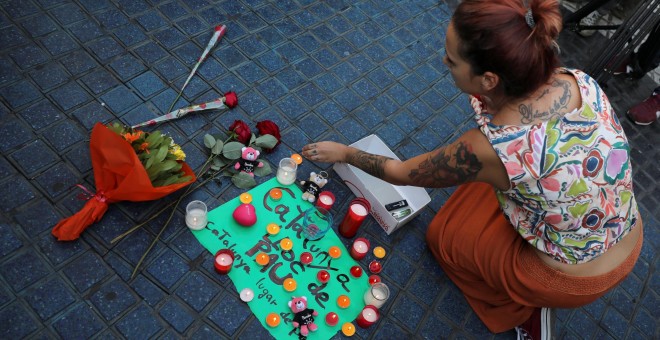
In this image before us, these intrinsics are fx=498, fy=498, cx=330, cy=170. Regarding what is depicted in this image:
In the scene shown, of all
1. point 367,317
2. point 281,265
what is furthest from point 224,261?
point 367,317

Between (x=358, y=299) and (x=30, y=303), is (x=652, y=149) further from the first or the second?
(x=30, y=303)

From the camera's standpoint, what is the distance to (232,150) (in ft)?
9.29

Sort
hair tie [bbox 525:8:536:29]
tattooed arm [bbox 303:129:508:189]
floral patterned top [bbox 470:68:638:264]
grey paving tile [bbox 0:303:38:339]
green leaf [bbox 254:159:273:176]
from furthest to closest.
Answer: green leaf [bbox 254:159:273:176] < grey paving tile [bbox 0:303:38:339] < tattooed arm [bbox 303:129:508:189] < floral patterned top [bbox 470:68:638:264] < hair tie [bbox 525:8:536:29]

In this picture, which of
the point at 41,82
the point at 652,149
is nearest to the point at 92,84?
the point at 41,82

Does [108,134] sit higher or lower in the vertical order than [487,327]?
higher

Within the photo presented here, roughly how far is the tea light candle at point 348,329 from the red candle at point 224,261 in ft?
2.11

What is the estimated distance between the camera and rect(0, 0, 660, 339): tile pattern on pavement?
7.63ft

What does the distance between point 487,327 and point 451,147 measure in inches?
47.7

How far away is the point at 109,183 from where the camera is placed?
7.93ft

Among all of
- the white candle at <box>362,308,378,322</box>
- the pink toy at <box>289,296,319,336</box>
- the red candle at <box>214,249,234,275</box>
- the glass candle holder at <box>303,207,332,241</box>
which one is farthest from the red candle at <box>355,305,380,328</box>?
the red candle at <box>214,249,234,275</box>

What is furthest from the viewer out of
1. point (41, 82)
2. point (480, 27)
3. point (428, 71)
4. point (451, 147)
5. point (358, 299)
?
point (428, 71)

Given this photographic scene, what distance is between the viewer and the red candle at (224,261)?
8.00 ft

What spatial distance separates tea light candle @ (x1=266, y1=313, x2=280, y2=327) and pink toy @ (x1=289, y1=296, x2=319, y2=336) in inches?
3.3

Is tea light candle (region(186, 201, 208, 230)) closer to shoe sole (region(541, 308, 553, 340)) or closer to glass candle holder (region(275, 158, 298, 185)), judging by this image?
glass candle holder (region(275, 158, 298, 185))
